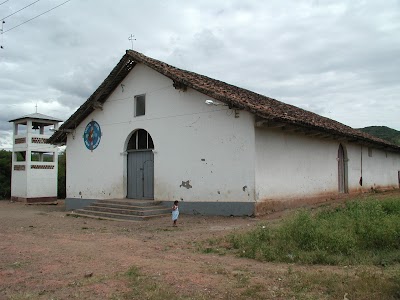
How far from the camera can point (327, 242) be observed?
7.21 metres

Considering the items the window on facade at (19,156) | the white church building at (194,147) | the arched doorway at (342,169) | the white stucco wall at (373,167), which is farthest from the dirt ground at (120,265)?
the window on facade at (19,156)

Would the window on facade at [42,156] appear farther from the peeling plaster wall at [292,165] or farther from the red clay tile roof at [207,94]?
the peeling plaster wall at [292,165]

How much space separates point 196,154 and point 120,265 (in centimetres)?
788

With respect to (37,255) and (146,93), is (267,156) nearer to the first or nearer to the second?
(146,93)

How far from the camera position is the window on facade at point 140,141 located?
16369 mm

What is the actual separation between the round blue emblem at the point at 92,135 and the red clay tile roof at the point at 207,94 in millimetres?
635

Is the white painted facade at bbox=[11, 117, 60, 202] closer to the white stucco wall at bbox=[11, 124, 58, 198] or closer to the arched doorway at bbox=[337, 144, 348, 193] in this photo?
the white stucco wall at bbox=[11, 124, 58, 198]

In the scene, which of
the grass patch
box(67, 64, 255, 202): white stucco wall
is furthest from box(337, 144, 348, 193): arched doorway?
the grass patch

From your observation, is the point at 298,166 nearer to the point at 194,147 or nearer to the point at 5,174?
the point at 194,147

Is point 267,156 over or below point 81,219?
over

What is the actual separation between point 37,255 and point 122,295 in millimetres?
3350

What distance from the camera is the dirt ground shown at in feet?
17.4

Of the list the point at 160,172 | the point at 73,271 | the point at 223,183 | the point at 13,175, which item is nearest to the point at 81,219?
the point at 160,172

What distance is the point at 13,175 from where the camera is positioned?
25438 millimetres
